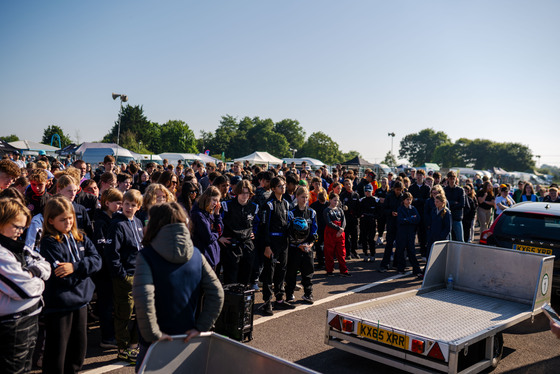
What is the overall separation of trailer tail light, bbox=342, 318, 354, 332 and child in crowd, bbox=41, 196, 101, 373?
269 cm

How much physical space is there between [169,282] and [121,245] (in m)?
2.02

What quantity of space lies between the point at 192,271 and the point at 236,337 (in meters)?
2.52

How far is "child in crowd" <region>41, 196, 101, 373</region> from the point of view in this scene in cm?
351

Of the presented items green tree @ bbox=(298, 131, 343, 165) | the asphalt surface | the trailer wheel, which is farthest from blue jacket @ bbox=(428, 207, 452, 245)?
green tree @ bbox=(298, 131, 343, 165)

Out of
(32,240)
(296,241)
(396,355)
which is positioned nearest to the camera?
(32,240)

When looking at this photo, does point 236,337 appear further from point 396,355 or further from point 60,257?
point 60,257

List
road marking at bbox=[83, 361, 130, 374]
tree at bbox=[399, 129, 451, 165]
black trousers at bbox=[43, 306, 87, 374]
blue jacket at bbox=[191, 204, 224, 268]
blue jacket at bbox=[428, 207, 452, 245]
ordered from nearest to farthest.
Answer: black trousers at bbox=[43, 306, 87, 374]
road marking at bbox=[83, 361, 130, 374]
blue jacket at bbox=[191, 204, 224, 268]
blue jacket at bbox=[428, 207, 452, 245]
tree at bbox=[399, 129, 451, 165]

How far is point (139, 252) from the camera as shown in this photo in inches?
113

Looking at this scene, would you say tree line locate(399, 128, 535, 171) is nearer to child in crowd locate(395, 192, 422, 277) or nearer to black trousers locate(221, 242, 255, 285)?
child in crowd locate(395, 192, 422, 277)

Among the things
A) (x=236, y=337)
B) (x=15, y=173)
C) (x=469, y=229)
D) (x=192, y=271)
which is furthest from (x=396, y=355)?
(x=469, y=229)

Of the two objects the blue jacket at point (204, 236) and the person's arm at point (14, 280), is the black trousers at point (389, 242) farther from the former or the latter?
the person's arm at point (14, 280)

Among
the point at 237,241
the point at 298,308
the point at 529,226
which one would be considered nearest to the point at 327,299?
the point at 298,308

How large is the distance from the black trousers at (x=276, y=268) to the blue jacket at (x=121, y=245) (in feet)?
7.87

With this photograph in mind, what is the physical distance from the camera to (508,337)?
6094 mm
